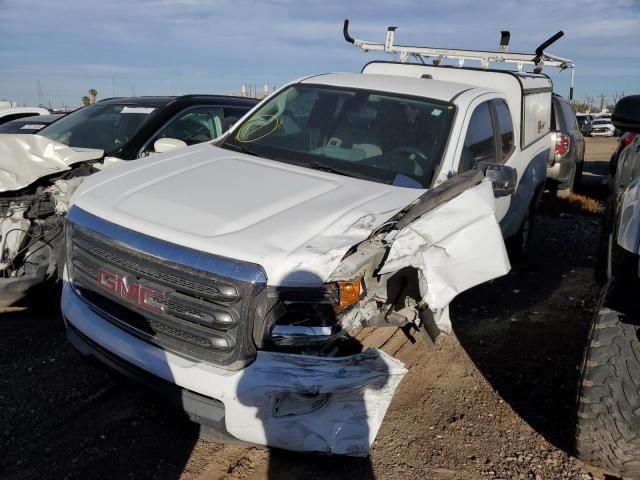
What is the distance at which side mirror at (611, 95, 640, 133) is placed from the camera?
3.15m

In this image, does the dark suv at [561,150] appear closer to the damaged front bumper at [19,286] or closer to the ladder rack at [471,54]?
the ladder rack at [471,54]

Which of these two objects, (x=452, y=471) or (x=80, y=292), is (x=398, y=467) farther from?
(x=80, y=292)

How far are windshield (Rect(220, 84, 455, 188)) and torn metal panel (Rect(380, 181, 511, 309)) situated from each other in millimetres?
531

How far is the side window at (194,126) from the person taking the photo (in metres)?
5.72

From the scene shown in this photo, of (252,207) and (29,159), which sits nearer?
(252,207)

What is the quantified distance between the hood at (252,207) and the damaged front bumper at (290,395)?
42cm

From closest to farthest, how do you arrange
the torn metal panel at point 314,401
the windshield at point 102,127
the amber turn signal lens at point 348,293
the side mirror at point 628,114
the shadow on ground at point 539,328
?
the torn metal panel at point 314,401
the amber turn signal lens at point 348,293
the side mirror at point 628,114
the shadow on ground at point 539,328
the windshield at point 102,127

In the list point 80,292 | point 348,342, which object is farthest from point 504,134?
point 80,292

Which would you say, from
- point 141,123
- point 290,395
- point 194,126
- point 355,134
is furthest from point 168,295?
point 194,126

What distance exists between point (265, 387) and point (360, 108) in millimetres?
2603

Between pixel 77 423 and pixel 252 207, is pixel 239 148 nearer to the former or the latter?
pixel 252 207

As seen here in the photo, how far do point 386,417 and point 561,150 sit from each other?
7858 mm

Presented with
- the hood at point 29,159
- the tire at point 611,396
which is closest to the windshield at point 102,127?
the hood at point 29,159

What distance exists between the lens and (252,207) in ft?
10.2
